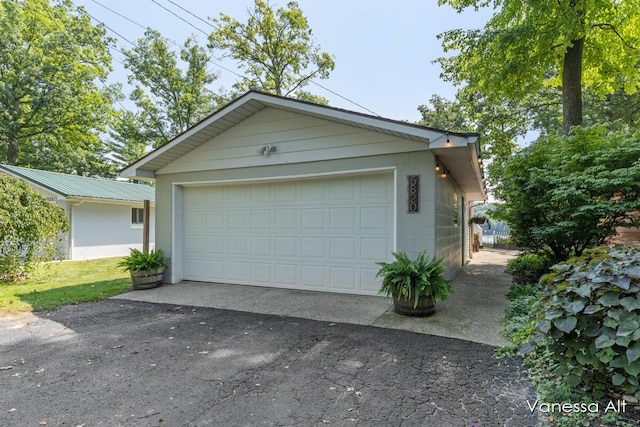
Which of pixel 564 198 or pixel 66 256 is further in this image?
pixel 66 256

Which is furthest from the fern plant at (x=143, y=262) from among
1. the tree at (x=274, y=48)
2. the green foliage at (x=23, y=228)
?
the tree at (x=274, y=48)

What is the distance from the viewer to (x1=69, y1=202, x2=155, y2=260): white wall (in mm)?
12195

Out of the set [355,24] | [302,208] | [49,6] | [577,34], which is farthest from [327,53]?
[49,6]

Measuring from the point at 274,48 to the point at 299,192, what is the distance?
15.1 meters

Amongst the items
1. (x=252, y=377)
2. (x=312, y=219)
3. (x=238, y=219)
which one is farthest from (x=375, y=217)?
(x=252, y=377)

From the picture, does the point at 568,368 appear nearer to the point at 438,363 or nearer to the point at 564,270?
the point at 564,270

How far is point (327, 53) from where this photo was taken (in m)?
19.1

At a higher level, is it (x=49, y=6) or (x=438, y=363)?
(x=49, y=6)

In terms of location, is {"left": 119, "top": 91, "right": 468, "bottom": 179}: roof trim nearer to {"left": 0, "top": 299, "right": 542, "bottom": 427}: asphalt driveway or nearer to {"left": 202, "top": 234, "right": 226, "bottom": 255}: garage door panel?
{"left": 202, "top": 234, "right": 226, "bottom": 255}: garage door panel

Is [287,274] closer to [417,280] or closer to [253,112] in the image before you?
[417,280]

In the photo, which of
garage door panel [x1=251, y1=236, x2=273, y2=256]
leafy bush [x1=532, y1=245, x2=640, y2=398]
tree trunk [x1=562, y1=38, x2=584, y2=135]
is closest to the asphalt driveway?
leafy bush [x1=532, y1=245, x2=640, y2=398]

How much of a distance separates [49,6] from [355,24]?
1971 centimetres

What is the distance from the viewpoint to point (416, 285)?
A: 4.57 m

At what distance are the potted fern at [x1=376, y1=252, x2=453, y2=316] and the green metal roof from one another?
11119mm
